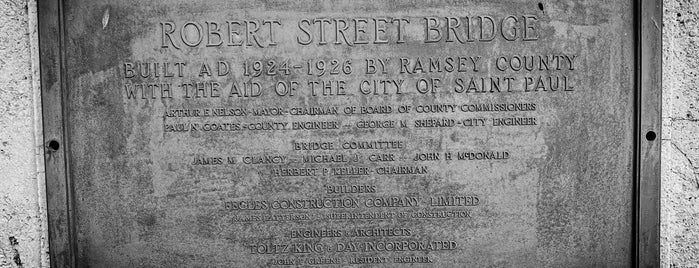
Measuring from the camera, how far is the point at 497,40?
6.88 feet

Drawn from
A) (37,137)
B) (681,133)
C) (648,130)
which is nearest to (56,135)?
(37,137)

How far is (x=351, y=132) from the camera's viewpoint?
2131 millimetres

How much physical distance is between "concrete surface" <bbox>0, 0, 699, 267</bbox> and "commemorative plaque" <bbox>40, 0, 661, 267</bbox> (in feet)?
0.26

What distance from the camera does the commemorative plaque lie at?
6.88 feet

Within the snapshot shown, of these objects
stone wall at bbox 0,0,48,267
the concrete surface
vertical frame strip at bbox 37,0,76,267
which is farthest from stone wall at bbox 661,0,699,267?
stone wall at bbox 0,0,48,267

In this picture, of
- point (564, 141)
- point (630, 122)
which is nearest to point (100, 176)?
point (564, 141)

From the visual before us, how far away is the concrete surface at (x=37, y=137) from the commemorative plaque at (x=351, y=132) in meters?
0.08

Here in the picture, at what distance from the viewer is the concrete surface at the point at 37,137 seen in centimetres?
210

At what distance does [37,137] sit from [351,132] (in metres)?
1.34

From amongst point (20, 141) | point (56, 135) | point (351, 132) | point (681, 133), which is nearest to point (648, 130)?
point (681, 133)

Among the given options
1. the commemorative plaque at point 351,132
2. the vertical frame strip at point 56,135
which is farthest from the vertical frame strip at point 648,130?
the vertical frame strip at point 56,135

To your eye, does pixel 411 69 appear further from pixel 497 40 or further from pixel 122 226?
pixel 122 226

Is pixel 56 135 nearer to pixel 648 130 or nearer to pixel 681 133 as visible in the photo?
pixel 648 130

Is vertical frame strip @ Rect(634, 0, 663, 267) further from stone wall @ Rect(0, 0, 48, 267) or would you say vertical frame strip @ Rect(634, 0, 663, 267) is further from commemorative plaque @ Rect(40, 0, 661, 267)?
stone wall @ Rect(0, 0, 48, 267)
